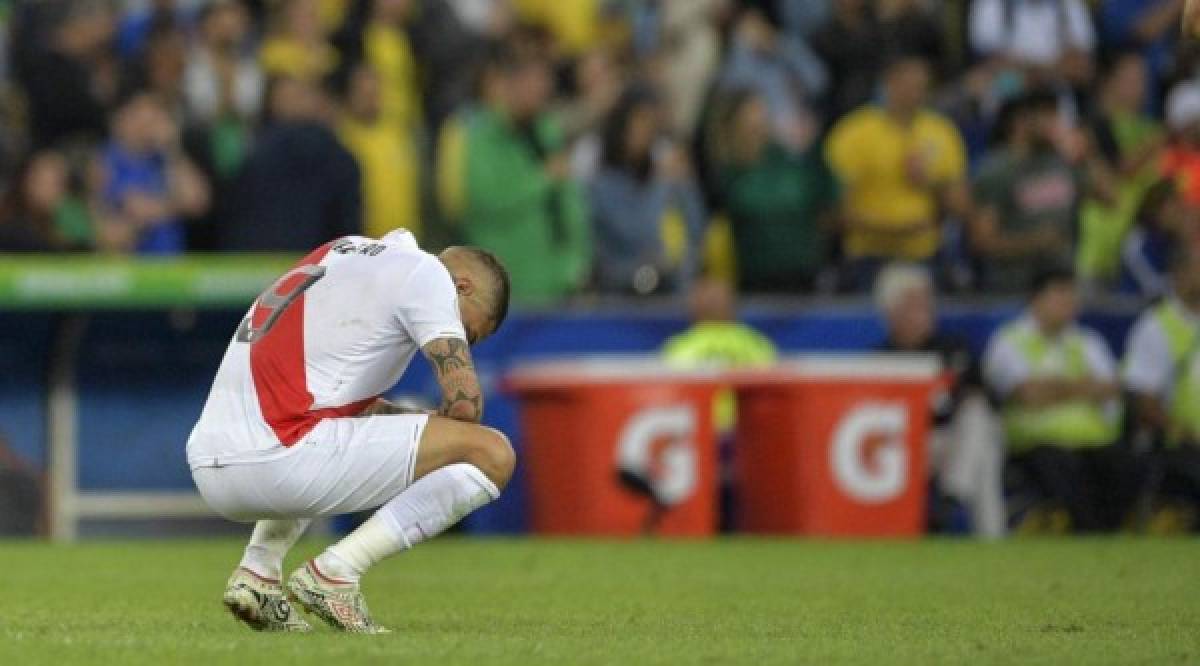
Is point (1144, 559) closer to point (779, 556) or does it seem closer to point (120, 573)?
point (779, 556)

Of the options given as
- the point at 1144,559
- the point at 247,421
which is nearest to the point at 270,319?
the point at 247,421

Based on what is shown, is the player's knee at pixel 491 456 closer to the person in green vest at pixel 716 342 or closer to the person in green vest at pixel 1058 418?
the person in green vest at pixel 716 342

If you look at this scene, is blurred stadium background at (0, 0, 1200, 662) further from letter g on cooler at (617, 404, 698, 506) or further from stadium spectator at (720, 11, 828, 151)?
stadium spectator at (720, 11, 828, 151)

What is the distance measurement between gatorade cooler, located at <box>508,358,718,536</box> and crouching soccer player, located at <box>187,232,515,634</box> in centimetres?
765

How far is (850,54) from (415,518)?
1156 centimetres

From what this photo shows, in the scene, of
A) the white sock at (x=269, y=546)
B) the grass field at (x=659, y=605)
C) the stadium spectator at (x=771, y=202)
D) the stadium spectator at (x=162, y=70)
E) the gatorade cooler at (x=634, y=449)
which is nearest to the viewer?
the grass field at (x=659, y=605)

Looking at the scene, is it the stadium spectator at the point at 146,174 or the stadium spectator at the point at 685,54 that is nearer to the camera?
the stadium spectator at the point at 146,174

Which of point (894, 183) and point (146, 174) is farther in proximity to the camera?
point (894, 183)

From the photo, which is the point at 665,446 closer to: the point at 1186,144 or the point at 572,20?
the point at 572,20

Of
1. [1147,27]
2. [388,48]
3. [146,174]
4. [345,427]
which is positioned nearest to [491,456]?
[345,427]

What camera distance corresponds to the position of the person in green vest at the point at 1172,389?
53.6 feet

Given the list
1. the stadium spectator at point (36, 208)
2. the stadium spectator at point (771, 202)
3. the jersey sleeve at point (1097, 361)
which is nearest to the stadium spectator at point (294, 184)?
the stadium spectator at point (36, 208)

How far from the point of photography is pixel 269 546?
8.41 m

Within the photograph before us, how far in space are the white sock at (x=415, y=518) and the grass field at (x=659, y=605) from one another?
24 centimetres
